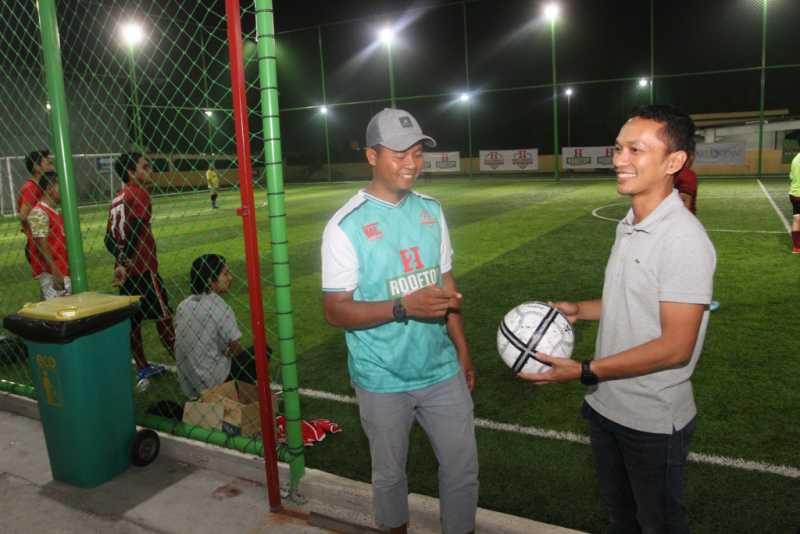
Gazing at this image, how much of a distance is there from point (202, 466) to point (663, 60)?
175 ft

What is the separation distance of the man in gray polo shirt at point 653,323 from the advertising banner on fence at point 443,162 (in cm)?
3111

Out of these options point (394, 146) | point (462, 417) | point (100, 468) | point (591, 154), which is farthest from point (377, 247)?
point (591, 154)

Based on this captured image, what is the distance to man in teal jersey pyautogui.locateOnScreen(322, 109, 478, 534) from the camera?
2.75 m

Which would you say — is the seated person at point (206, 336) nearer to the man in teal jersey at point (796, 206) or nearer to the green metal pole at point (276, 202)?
the green metal pole at point (276, 202)

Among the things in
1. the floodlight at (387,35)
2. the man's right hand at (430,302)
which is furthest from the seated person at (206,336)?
the floodlight at (387,35)

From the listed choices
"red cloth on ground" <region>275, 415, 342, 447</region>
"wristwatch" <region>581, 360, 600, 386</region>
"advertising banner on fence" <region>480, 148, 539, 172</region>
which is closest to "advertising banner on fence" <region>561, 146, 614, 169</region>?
"advertising banner on fence" <region>480, 148, 539, 172</region>

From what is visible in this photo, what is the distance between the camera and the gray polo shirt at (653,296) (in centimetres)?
215

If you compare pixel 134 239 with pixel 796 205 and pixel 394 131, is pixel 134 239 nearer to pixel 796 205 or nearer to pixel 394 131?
pixel 394 131

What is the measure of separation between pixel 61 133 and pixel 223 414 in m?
2.27

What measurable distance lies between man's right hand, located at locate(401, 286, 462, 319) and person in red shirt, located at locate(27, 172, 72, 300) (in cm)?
458

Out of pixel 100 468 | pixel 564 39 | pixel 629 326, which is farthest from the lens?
pixel 564 39

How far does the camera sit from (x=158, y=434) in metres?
4.55

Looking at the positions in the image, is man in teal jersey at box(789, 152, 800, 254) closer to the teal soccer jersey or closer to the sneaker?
the teal soccer jersey

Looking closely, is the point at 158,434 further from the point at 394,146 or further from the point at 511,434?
the point at 394,146
